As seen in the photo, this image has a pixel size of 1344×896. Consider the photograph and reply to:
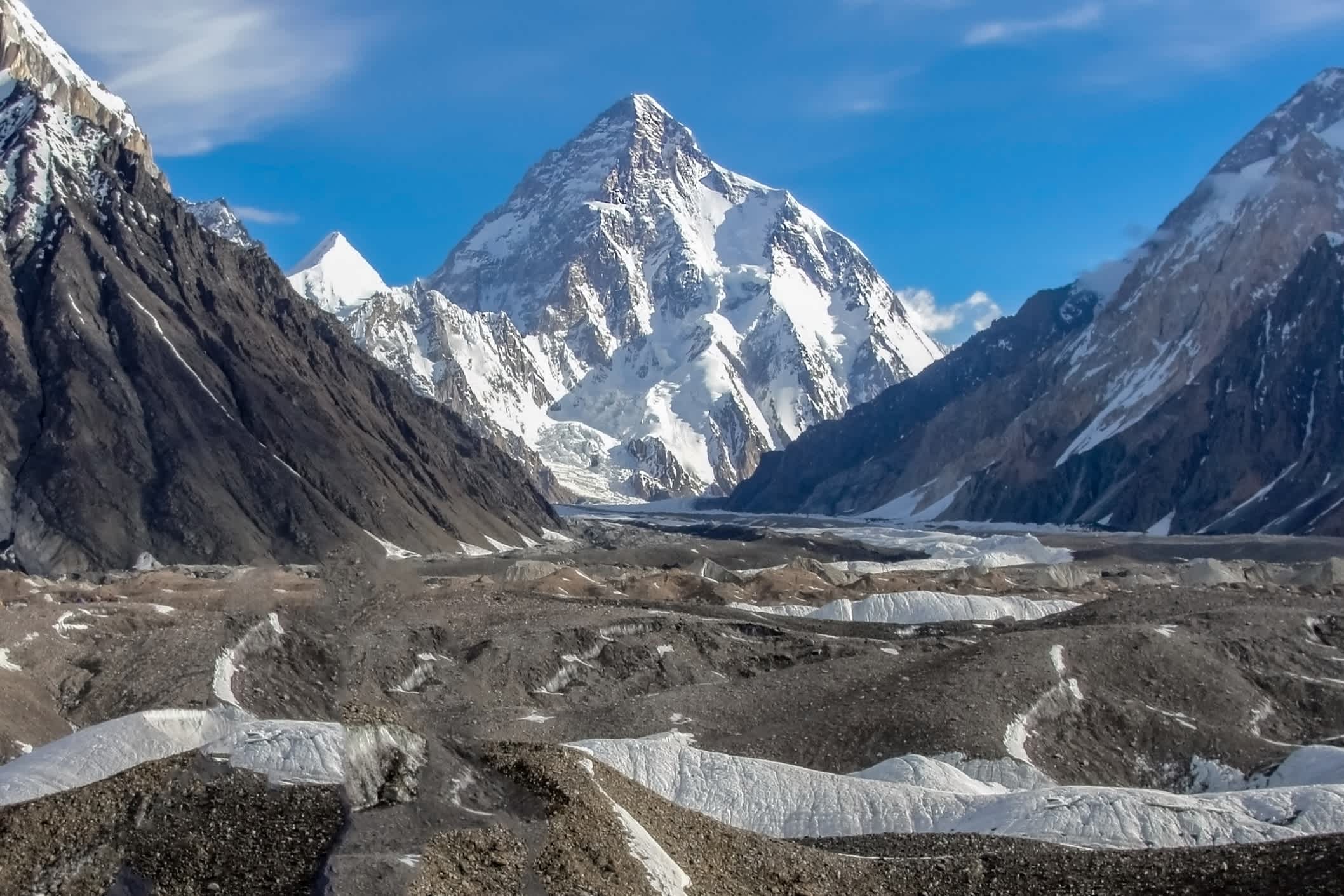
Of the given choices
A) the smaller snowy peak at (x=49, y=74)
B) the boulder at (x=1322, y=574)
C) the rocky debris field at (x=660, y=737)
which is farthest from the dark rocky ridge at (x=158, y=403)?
the boulder at (x=1322, y=574)

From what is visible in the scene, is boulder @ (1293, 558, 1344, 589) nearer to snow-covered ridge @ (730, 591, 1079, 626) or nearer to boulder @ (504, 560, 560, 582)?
snow-covered ridge @ (730, 591, 1079, 626)

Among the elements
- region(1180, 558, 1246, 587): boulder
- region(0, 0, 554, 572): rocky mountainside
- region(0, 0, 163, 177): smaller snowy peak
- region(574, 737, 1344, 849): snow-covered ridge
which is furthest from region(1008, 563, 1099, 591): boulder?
region(0, 0, 163, 177): smaller snowy peak

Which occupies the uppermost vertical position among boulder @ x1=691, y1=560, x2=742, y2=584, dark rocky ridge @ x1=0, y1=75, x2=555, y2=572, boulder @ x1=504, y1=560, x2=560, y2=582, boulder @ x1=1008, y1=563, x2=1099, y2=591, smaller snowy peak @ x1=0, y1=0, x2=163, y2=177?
smaller snowy peak @ x1=0, y1=0, x2=163, y2=177

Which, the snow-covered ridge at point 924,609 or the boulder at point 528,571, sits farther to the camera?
the boulder at point 528,571

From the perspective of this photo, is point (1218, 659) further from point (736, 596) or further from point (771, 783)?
point (736, 596)

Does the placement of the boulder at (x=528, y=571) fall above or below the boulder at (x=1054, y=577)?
above

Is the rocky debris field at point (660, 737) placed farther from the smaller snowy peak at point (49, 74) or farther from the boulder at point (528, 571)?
the smaller snowy peak at point (49, 74)

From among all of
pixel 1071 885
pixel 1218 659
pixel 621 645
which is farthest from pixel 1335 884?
pixel 621 645

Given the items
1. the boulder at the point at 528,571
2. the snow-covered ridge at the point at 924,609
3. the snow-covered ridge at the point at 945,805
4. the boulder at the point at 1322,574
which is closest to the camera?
the snow-covered ridge at the point at 945,805
